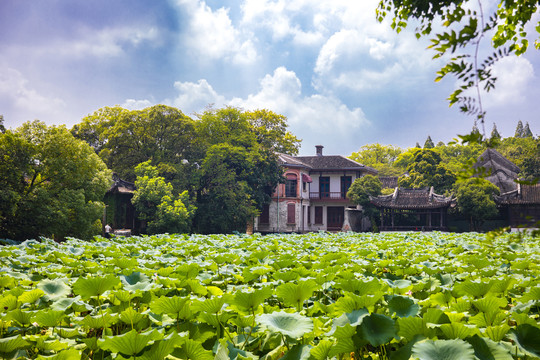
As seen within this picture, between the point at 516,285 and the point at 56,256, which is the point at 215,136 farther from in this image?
the point at 516,285

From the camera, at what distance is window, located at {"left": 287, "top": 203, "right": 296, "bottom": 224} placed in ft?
104

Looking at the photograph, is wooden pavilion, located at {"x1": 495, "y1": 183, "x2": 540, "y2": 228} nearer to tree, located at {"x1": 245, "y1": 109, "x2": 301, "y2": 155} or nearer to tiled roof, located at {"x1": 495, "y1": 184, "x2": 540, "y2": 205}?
tiled roof, located at {"x1": 495, "y1": 184, "x2": 540, "y2": 205}

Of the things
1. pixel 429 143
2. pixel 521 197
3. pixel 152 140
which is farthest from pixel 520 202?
pixel 429 143

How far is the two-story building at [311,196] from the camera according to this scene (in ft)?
104

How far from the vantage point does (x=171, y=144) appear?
23969 millimetres

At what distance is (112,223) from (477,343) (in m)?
22.9

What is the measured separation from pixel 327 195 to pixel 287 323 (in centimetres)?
3345

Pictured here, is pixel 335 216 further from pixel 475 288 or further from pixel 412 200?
pixel 475 288

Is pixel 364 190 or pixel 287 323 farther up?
pixel 364 190

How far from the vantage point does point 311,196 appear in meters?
34.8

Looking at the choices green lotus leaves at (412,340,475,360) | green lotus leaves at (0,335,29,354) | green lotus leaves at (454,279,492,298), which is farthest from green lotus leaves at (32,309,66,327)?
green lotus leaves at (454,279,492,298)

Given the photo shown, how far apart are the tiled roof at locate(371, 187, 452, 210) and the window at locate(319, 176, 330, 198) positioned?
6.99 metres

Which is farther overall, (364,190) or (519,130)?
(519,130)

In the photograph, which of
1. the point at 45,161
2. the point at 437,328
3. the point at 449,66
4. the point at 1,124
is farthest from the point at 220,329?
the point at 1,124
